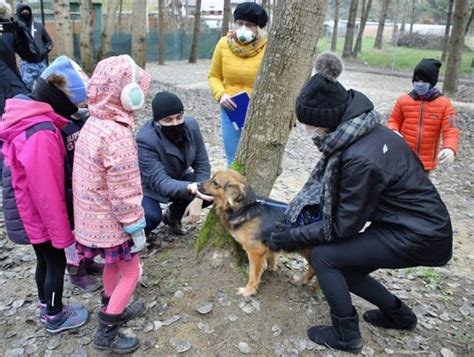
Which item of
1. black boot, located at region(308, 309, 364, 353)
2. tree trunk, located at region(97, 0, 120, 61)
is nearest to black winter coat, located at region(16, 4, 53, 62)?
black boot, located at region(308, 309, 364, 353)

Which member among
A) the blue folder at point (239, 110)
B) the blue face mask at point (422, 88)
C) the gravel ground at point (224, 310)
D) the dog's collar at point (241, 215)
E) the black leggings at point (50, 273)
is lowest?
the gravel ground at point (224, 310)

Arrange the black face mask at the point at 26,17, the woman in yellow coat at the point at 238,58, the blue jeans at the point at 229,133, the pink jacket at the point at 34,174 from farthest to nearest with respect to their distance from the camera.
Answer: the black face mask at the point at 26,17
the blue jeans at the point at 229,133
the woman in yellow coat at the point at 238,58
the pink jacket at the point at 34,174

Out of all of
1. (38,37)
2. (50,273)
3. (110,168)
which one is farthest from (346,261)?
(38,37)

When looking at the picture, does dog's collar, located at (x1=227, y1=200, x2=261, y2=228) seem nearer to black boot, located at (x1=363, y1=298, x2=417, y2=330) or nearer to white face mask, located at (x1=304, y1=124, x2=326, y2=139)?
white face mask, located at (x1=304, y1=124, x2=326, y2=139)

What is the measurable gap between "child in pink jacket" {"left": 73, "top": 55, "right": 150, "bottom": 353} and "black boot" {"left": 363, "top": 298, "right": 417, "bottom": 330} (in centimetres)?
202

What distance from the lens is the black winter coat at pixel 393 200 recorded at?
286cm

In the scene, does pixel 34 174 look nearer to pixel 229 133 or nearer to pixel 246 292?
pixel 246 292

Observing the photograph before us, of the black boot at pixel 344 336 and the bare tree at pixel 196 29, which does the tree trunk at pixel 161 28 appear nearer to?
the bare tree at pixel 196 29

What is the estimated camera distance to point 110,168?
2.87m

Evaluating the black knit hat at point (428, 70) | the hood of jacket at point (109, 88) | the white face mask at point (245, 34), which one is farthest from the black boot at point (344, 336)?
the black knit hat at point (428, 70)

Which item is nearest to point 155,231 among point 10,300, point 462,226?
point 10,300

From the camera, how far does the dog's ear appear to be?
387 cm

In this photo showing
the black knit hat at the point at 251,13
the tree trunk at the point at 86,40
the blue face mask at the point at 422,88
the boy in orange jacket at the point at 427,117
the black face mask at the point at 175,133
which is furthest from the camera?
the tree trunk at the point at 86,40

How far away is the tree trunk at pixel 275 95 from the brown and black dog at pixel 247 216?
0.21m
